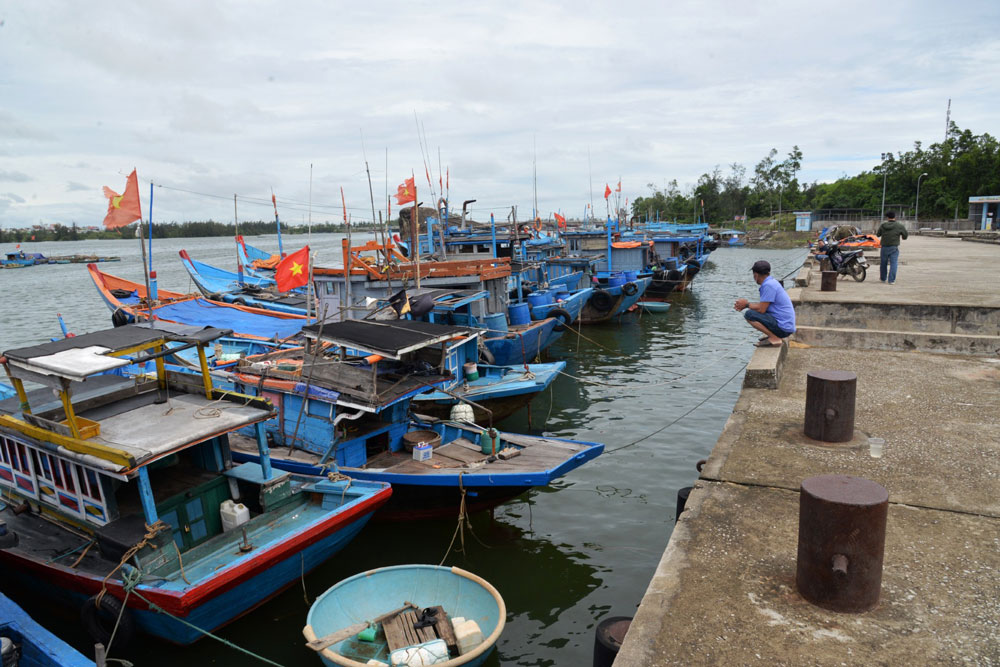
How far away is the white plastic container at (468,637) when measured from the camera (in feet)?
17.4

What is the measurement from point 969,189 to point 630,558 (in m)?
60.2

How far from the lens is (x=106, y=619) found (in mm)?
6070

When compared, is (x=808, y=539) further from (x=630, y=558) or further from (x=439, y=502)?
(x=439, y=502)

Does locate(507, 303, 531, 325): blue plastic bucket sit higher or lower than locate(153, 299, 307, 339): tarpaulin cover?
lower

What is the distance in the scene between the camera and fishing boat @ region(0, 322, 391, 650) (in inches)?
229

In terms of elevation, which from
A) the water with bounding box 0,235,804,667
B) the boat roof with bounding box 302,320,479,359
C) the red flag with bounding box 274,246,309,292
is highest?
the red flag with bounding box 274,246,309,292

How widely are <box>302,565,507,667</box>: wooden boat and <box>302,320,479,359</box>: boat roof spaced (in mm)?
2646

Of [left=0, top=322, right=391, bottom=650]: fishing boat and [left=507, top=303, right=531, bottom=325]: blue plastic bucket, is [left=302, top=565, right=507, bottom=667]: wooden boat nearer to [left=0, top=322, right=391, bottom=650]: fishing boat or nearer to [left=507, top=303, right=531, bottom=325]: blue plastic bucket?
[left=0, top=322, right=391, bottom=650]: fishing boat

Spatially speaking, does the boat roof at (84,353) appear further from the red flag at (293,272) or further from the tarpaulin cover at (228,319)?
the tarpaulin cover at (228,319)

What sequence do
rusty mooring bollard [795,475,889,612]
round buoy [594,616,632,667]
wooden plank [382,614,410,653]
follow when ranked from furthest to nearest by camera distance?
wooden plank [382,614,410,653]
round buoy [594,616,632,667]
rusty mooring bollard [795,475,889,612]

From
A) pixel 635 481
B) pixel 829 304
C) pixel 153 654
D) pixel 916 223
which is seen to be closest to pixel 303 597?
pixel 153 654

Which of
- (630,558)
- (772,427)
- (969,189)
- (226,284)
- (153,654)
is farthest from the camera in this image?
(969,189)

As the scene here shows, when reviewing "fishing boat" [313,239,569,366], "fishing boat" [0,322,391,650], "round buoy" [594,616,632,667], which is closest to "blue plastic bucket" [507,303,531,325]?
"fishing boat" [313,239,569,366]

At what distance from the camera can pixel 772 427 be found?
590cm
